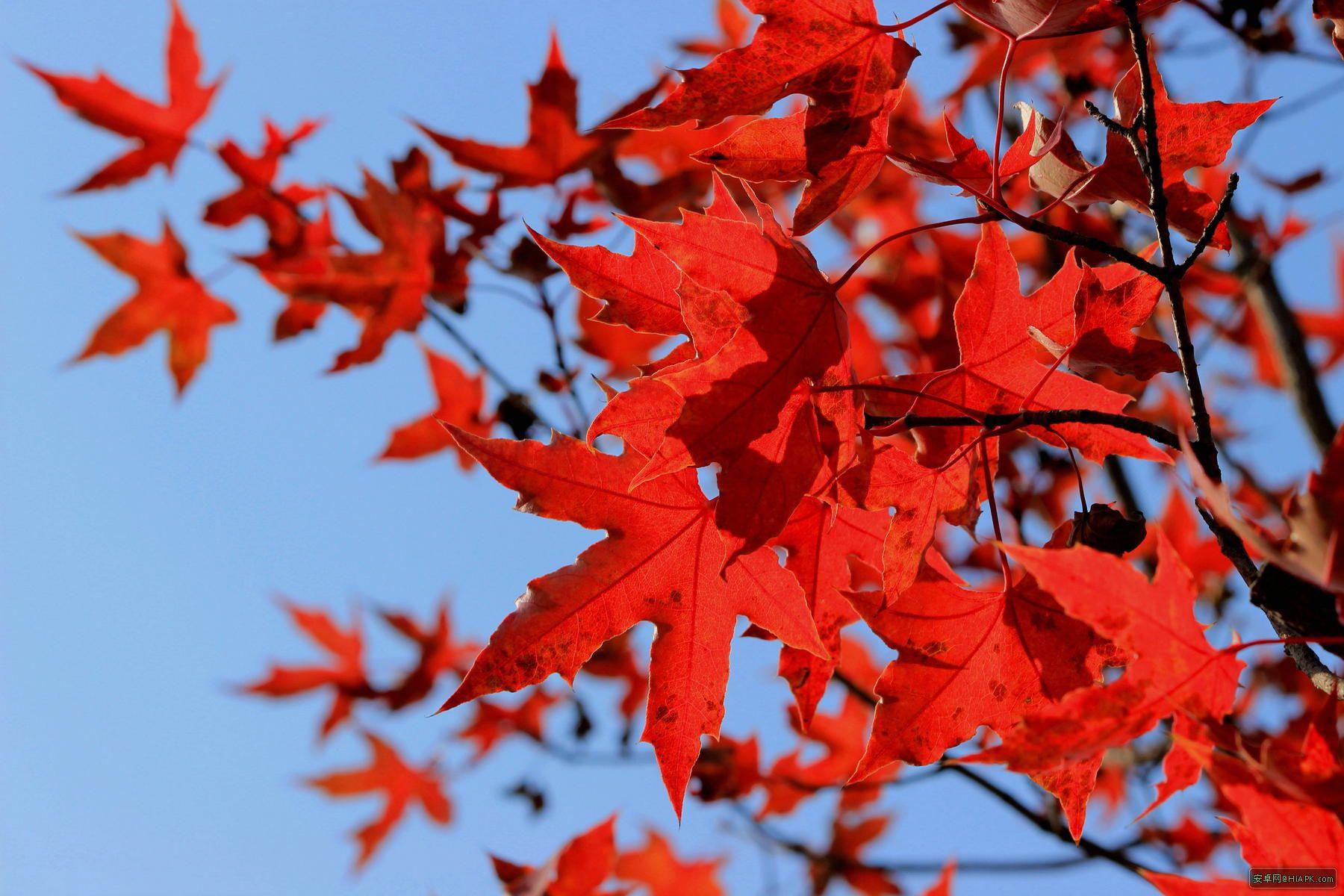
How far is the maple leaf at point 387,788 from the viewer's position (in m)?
2.62

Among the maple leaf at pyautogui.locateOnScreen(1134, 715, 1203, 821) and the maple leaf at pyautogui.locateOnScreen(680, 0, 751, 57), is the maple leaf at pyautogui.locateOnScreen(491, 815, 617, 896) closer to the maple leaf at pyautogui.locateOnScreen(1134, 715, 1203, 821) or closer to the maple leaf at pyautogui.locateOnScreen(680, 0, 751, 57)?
the maple leaf at pyautogui.locateOnScreen(1134, 715, 1203, 821)

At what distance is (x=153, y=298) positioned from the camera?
209cm

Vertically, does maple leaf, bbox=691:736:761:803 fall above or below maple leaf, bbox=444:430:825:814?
above

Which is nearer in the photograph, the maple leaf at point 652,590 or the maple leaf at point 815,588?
the maple leaf at point 652,590

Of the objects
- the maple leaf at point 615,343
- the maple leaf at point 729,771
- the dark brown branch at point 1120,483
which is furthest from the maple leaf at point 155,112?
the dark brown branch at point 1120,483

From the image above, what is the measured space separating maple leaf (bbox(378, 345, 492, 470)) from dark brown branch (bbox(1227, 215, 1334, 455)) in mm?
1574

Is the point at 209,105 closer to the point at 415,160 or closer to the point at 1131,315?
the point at 415,160

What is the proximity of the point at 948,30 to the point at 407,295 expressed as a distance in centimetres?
144

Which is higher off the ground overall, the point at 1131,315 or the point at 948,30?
the point at 948,30

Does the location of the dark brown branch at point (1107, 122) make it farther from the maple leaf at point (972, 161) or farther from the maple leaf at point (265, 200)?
the maple leaf at point (265, 200)

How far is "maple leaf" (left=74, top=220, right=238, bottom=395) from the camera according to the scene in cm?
206

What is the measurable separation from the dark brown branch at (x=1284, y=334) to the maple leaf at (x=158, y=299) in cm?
212

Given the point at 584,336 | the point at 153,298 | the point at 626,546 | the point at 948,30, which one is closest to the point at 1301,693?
the point at 948,30

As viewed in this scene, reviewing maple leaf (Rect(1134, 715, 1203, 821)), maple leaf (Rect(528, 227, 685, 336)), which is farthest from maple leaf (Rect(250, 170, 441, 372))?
maple leaf (Rect(1134, 715, 1203, 821))
